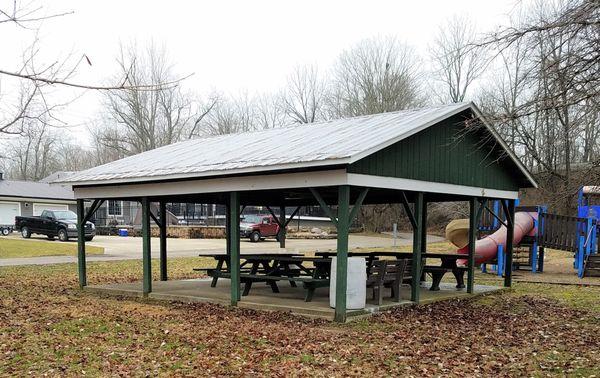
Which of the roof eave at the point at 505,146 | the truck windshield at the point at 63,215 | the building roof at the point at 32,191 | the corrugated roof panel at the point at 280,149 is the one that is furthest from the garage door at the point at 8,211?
the roof eave at the point at 505,146

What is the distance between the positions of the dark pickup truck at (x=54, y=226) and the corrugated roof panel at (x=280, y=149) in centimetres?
1871

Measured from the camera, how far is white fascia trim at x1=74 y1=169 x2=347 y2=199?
9.10 metres

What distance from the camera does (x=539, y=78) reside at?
8.09m

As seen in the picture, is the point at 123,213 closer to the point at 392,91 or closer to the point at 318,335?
the point at 392,91

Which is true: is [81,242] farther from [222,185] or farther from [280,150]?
[280,150]

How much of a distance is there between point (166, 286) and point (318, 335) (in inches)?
253

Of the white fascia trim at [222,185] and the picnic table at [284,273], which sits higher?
the white fascia trim at [222,185]

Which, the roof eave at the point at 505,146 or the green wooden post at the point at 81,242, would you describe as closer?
the roof eave at the point at 505,146

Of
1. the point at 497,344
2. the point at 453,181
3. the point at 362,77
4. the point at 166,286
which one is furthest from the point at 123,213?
the point at 497,344

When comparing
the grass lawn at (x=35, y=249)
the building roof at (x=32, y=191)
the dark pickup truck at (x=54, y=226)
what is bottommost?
the grass lawn at (x=35, y=249)

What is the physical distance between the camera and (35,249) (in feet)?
80.2

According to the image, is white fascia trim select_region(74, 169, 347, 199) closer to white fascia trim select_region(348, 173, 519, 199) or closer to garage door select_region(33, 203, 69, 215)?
white fascia trim select_region(348, 173, 519, 199)

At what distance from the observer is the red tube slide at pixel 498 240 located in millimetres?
17281

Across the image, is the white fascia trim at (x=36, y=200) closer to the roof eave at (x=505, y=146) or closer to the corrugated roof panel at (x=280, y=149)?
the corrugated roof panel at (x=280, y=149)
